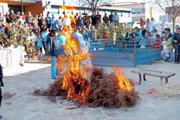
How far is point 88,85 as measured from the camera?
6105 mm

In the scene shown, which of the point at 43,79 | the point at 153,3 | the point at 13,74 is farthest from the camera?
the point at 153,3

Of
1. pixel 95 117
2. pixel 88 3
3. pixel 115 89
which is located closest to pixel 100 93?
pixel 115 89

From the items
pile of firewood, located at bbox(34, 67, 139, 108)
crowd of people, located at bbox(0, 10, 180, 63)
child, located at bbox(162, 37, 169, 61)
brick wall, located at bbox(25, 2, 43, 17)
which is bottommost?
pile of firewood, located at bbox(34, 67, 139, 108)

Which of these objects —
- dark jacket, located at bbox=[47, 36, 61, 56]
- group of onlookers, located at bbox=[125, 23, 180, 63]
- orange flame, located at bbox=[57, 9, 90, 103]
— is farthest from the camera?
group of onlookers, located at bbox=[125, 23, 180, 63]

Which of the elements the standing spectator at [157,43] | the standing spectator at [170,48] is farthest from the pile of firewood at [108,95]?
the standing spectator at [157,43]

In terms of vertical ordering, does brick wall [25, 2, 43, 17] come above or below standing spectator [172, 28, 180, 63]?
above

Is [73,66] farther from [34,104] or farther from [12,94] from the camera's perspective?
[12,94]

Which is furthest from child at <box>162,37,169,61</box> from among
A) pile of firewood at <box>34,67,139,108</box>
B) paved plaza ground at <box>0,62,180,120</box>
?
pile of firewood at <box>34,67,139,108</box>

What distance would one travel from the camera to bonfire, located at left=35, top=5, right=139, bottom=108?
226 inches

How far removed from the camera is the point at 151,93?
6.78 meters

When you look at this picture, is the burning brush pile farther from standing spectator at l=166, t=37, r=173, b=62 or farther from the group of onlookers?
standing spectator at l=166, t=37, r=173, b=62

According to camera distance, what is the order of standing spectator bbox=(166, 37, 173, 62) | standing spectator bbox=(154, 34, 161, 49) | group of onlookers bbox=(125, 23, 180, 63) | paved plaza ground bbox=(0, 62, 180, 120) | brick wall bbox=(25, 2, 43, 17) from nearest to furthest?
paved plaza ground bbox=(0, 62, 180, 120), group of onlookers bbox=(125, 23, 180, 63), standing spectator bbox=(166, 37, 173, 62), standing spectator bbox=(154, 34, 161, 49), brick wall bbox=(25, 2, 43, 17)

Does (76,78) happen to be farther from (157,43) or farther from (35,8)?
(35,8)

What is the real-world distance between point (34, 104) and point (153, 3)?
16.9m
